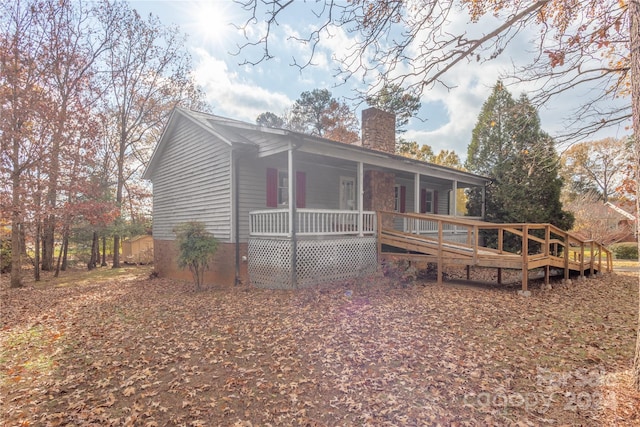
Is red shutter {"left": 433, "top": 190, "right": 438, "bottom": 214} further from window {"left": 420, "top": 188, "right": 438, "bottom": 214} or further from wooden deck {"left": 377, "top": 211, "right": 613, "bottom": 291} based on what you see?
wooden deck {"left": 377, "top": 211, "right": 613, "bottom": 291}

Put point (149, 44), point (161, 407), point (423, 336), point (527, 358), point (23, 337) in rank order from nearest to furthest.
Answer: point (161, 407) < point (527, 358) < point (423, 336) < point (23, 337) < point (149, 44)

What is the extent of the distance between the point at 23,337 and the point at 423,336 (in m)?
7.50

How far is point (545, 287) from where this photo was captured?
892 centimetres

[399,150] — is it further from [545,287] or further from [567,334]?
[567,334]

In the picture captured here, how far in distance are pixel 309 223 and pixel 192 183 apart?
5531 mm

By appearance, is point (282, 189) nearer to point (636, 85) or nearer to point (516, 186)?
point (636, 85)

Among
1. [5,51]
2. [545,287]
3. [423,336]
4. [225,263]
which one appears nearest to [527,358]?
[423,336]

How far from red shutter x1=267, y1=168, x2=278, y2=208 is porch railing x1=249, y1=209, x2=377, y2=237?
0.86 metres

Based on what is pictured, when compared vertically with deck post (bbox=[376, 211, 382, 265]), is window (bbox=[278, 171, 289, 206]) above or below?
above

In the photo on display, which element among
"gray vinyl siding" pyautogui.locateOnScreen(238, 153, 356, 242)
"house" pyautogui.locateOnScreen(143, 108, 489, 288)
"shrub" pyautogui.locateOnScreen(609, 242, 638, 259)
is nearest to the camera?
"house" pyautogui.locateOnScreen(143, 108, 489, 288)

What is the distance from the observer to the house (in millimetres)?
9469

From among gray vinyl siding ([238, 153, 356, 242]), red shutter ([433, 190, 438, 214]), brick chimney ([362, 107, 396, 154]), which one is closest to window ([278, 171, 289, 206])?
gray vinyl siding ([238, 153, 356, 242])

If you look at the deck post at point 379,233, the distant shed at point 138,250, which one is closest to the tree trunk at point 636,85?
the deck post at point 379,233

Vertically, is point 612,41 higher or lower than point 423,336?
higher
